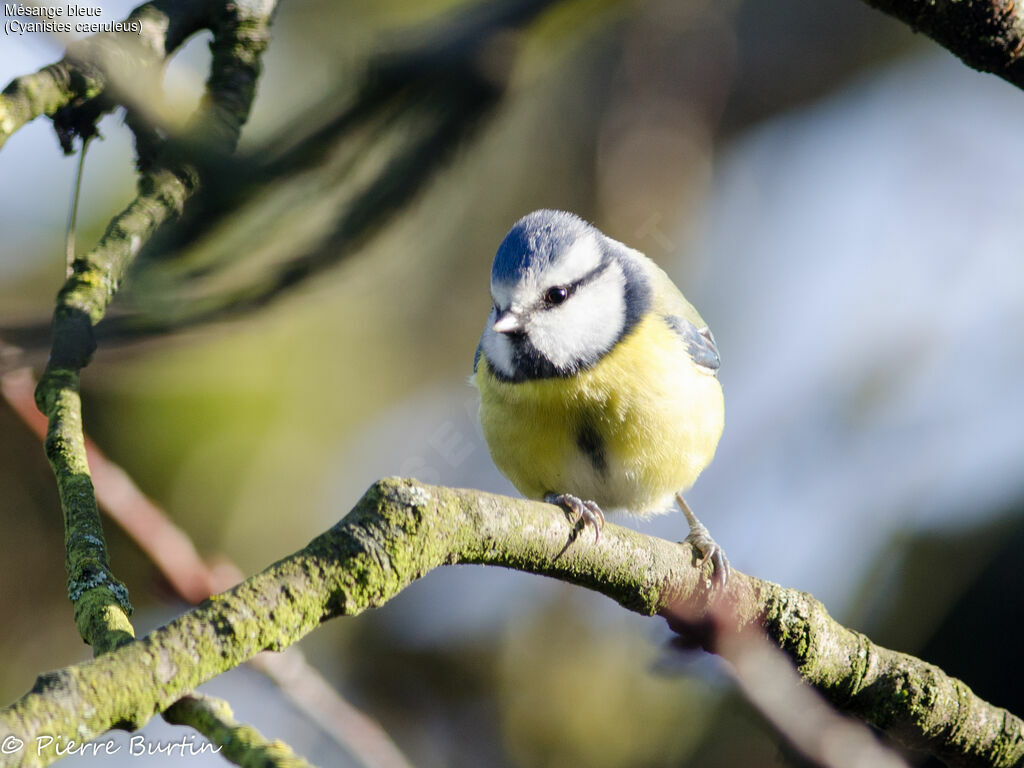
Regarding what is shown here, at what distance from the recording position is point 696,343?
2482mm

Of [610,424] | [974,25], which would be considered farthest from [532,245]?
[974,25]

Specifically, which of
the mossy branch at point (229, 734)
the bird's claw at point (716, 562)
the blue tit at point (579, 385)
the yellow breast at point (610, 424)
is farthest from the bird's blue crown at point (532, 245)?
the mossy branch at point (229, 734)

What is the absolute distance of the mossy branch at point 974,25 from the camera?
1.31 meters

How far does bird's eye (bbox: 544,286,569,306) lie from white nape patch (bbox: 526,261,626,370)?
1cm

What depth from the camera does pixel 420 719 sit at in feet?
11.0

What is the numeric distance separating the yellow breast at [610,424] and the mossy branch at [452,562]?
21.7 inches

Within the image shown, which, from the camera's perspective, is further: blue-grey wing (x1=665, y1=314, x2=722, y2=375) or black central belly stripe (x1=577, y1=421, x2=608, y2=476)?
blue-grey wing (x1=665, y1=314, x2=722, y2=375)

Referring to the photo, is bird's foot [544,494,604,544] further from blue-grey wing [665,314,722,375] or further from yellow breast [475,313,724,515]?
blue-grey wing [665,314,722,375]

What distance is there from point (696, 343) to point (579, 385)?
19.8 inches

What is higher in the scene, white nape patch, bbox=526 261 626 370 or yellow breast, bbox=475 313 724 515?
white nape patch, bbox=526 261 626 370

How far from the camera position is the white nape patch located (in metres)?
2.16

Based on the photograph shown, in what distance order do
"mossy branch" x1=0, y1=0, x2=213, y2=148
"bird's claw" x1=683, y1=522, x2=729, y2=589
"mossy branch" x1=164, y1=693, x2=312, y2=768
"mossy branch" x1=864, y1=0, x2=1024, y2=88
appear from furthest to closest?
"bird's claw" x1=683, y1=522, x2=729, y2=589 < "mossy branch" x1=0, y1=0, x2=213, y2=148 < "mossy branch" x1=864, y1=0, x2=1024, y2=88 < "mossy branch" x1=164, y1=693, x2=312, y2=768

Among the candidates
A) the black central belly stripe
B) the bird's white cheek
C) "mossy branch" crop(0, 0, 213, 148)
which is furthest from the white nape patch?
"mossy branch" crop(0, 0, 213, 148)

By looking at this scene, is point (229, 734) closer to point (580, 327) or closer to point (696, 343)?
point (580, 327)
